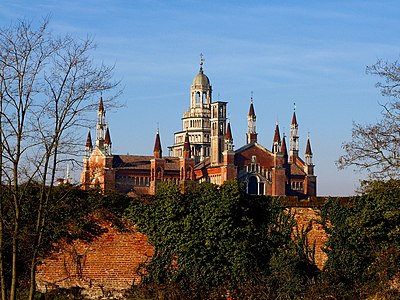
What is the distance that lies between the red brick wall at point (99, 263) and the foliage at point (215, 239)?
0.37 meters

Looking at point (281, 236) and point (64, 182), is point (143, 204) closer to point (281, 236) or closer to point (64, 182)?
point (64, 182)

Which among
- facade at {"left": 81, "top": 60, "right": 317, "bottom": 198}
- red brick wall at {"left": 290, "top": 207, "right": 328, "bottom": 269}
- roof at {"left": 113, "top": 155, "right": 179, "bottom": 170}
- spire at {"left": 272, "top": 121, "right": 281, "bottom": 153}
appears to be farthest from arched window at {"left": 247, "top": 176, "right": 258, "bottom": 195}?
red brick wall at {"left": 290, "top": 207, "right": 328, "bottom": 269}

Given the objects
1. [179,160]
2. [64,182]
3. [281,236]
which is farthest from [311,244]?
[179,160]

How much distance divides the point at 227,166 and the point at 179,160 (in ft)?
30.5

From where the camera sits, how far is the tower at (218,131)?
315 ft

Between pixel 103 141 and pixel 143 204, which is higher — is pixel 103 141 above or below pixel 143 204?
above

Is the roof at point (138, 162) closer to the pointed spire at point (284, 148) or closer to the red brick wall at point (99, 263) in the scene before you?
the pointed spire at point (284, 148)

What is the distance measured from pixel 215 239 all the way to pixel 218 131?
8118 cm

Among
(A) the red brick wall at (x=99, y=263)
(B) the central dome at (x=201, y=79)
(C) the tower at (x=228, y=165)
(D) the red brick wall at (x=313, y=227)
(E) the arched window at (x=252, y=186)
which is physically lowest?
(A) the red brick wall at (x=99, y=263)

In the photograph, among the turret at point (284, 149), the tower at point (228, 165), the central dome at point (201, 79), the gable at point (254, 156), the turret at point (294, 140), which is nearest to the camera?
the tower at point (228, 165)

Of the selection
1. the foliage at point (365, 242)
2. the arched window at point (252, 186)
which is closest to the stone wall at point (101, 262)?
the foliage at point (365, 242)

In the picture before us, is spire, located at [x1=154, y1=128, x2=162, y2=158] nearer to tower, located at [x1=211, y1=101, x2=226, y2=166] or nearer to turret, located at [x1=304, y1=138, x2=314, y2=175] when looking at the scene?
tower, located at [x1=211, y1=101, x2=226, y2=166]

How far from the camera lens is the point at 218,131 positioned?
100125 mm

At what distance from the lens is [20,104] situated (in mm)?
15758
